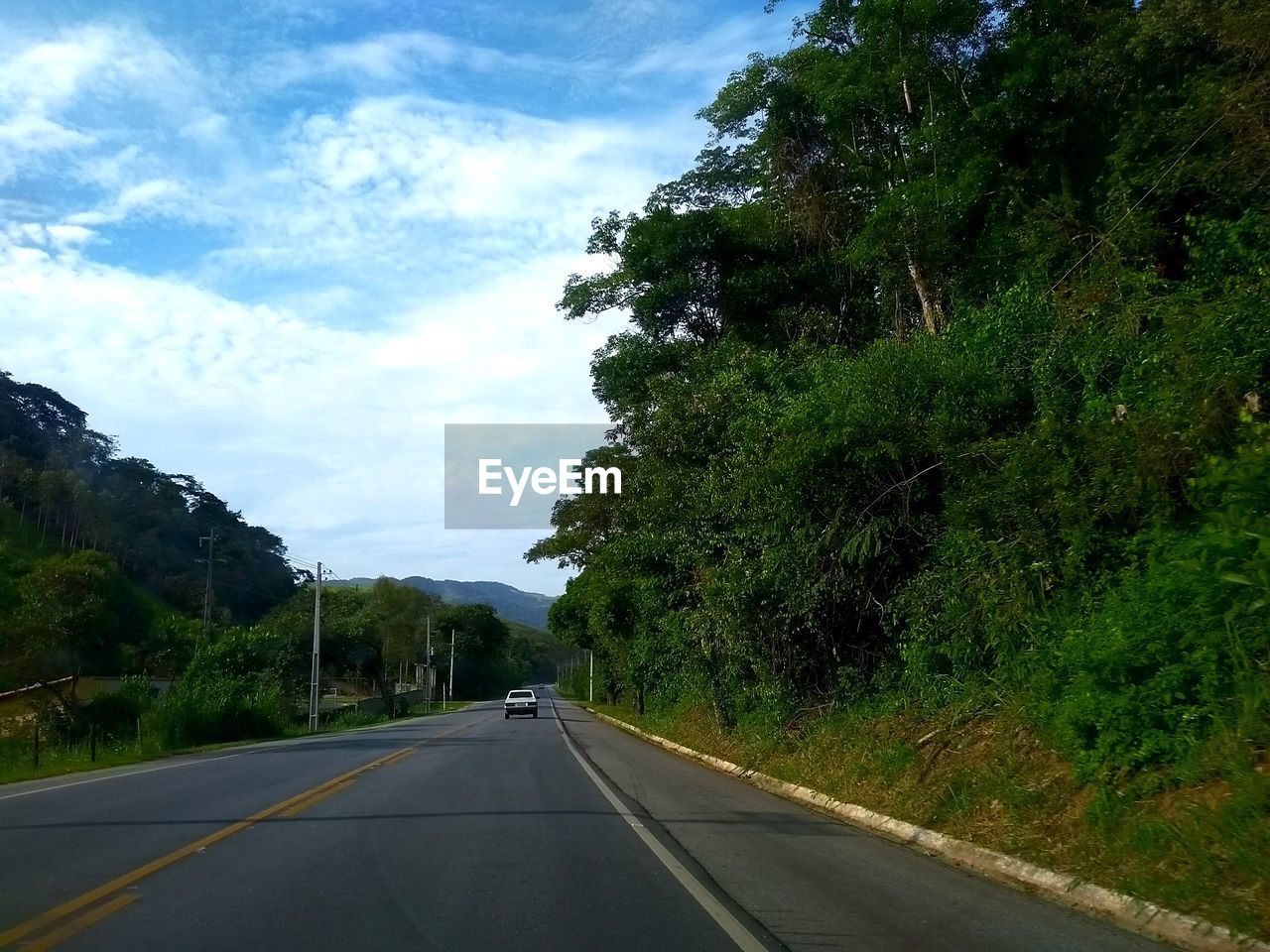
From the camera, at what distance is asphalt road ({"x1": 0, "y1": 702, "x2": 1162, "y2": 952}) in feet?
22.2

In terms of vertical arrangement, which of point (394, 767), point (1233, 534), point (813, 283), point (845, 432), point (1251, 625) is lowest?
point (394, 767)

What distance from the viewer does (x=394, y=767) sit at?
20.4 m

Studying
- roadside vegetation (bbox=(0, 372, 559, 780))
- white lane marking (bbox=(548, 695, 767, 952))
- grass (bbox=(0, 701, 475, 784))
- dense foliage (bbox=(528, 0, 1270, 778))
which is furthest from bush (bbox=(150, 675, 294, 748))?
white lane marking (bbox=(548, 695, 767, 952))

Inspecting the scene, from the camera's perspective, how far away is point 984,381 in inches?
595

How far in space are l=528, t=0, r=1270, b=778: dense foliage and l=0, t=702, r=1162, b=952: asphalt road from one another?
105 inches

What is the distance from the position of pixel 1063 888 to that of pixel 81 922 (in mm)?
6980

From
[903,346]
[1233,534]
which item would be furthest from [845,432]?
[1233,534]

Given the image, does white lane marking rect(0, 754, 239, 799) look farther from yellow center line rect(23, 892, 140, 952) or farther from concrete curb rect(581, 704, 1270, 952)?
concrete curb rect(581, 704, 1270, 952)

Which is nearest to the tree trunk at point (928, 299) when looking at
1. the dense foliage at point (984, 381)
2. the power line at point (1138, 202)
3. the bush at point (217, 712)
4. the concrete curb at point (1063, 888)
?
the dense foliage at point (984, 381)

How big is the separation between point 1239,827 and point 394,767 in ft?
52.8

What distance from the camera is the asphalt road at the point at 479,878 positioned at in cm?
678

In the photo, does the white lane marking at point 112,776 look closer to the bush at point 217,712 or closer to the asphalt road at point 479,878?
the asphalt road at point 479,878

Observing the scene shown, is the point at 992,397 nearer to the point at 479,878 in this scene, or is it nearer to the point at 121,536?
→ the point at 479,878

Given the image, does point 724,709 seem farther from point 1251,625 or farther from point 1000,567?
point 1251,625
